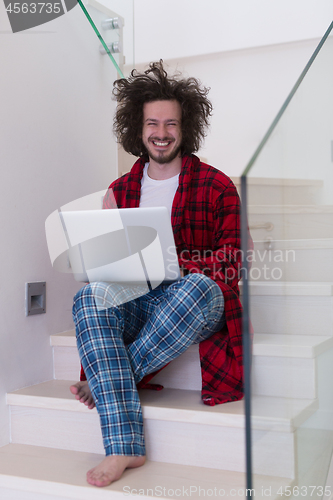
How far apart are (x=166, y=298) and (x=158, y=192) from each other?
21.6 inches

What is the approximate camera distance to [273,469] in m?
0.85

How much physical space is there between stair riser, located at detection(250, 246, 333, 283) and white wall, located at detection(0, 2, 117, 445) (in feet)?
3.27

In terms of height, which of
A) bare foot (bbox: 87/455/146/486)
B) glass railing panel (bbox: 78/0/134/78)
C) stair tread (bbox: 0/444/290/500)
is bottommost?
stair tread (bbox: 0/444/290/500)

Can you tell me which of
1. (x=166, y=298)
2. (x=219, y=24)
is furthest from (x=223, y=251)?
(x=219, y=24)

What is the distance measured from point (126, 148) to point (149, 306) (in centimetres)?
85

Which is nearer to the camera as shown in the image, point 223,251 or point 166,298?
point 166,298

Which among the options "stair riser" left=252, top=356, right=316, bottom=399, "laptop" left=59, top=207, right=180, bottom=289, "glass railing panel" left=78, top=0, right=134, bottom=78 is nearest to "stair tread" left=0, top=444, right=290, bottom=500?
"stair riser" left=252, top=356, right=316, bottom=399

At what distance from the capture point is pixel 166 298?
1.45m

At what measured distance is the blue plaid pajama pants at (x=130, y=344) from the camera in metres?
1.30

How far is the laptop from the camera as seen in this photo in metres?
1.36

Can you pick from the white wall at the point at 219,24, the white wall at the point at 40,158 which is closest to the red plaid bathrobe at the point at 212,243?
the white wall at the point at 40,158

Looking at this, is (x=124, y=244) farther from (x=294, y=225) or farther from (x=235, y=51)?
(x=235, y=51)

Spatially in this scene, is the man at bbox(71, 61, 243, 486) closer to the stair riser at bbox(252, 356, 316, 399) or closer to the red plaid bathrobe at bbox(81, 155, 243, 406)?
the red plaid bathrobe at bbox(81, 155, 243, 406)

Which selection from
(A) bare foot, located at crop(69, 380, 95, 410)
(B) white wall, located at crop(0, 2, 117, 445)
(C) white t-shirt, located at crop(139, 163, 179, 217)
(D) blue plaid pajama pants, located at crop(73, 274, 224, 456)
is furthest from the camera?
(C) white t-shirt, located at crop(139, 163, 179, 217)
